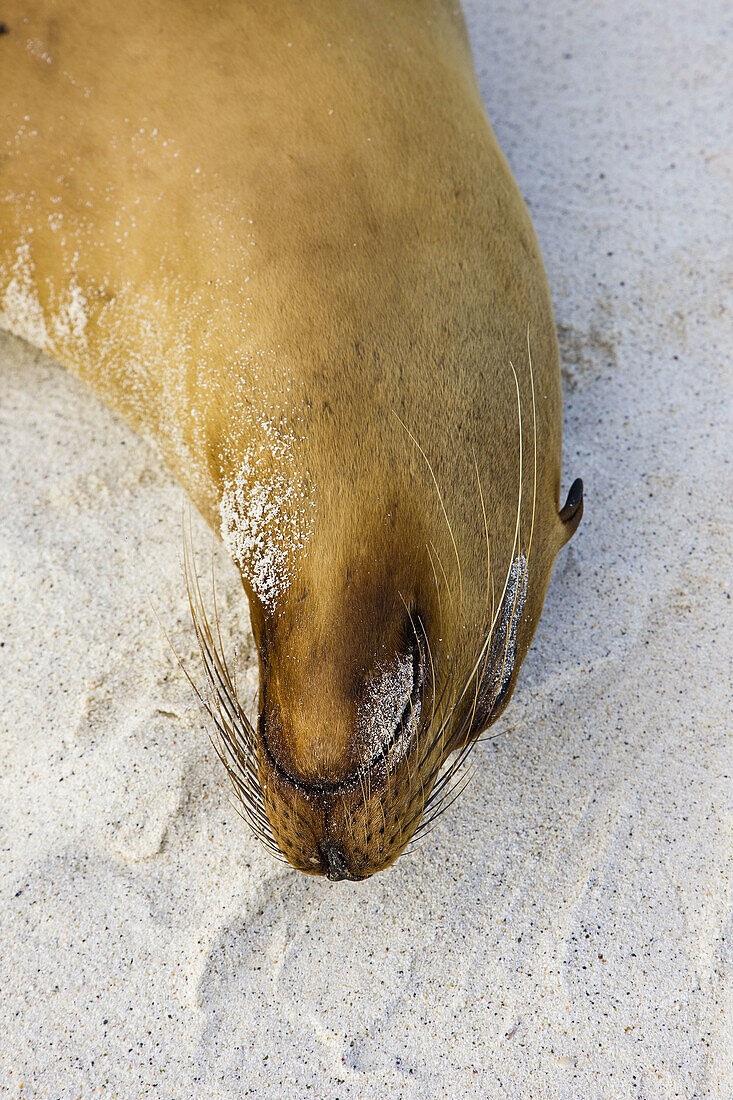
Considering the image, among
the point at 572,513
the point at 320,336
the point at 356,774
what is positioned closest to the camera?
the point at 356,774

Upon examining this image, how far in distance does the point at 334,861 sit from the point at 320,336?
1.01m

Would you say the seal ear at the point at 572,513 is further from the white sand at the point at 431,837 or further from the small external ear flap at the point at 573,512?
the white sand at the point at 431,837

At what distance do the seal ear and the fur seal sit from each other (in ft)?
0.03

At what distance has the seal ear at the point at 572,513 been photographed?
188cm

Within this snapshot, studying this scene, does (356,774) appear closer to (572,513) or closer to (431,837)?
(431,837)

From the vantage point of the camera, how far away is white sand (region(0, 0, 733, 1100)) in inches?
74.3

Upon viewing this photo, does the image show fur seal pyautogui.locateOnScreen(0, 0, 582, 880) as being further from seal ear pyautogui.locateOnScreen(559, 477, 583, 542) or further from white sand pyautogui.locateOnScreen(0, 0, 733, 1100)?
white sand pyautogui.locateOnScreen(0, 0, 733, 1100)

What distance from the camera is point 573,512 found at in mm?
1891

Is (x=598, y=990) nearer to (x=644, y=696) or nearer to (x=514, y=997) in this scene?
(x=514, y=997)

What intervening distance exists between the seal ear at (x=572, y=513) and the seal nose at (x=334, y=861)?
831 mm

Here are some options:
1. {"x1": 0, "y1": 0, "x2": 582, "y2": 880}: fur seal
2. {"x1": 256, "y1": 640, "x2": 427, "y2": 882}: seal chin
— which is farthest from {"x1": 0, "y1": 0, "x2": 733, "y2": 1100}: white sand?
{"x1": 256, "y1": 640, "x2": 427, "y2": 882}: seal chin

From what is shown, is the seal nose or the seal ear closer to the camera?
the seal nose

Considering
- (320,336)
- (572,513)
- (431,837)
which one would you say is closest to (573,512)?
(572,513)

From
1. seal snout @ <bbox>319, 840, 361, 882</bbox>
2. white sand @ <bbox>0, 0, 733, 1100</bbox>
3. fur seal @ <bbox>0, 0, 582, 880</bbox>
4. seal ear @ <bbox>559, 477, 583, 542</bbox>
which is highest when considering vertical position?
fur seal @ <bbox>0, 0, 582, 880</bbox>
